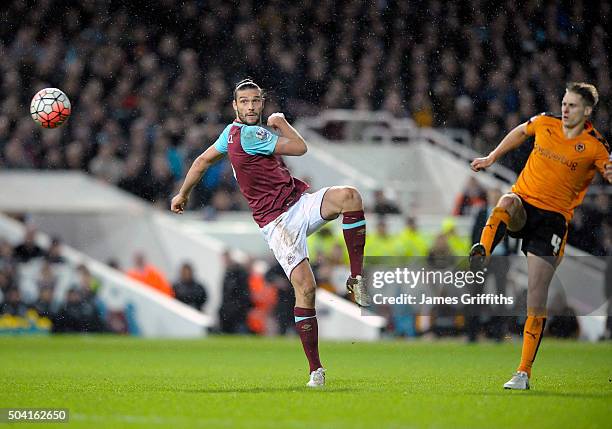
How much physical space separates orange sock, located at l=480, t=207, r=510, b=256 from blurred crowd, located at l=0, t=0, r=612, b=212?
34.8ft

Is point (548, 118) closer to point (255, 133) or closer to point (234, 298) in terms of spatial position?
point (255, 133)

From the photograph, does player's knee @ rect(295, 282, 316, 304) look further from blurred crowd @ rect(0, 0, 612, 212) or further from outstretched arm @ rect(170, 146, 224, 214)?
blurred crowd @ rect(0, 0, 612, 212)

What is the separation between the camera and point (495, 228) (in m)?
9.01

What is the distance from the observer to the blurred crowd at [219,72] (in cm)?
2078

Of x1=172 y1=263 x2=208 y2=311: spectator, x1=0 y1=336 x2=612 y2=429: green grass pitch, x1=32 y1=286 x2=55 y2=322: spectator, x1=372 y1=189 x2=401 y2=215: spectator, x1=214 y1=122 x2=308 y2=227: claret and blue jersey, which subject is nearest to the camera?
x1=0 y1=336 x2=612 y2=429: green grass pitch

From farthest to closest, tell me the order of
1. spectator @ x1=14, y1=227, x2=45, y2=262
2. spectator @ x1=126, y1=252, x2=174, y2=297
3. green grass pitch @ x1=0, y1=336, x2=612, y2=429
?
spectator @ x1=126, y1=252, x2=174, y2=297 → spectator @ x1=14, y1=227, x2=45, y2=262 → green grass pitch @ x1=0, y1=336, x2=612, y2=429

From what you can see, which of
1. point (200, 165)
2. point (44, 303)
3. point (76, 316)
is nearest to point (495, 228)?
point (200, 165)

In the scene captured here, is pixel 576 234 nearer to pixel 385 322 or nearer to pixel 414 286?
pixel 385 322

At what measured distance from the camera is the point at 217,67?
22562mm

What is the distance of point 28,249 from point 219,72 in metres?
5.45

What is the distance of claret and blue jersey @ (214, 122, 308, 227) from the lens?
9211 mm

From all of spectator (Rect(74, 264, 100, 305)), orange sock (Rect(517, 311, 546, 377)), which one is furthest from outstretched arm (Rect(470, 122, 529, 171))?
spectator (Rect(74, 264, 100, 305))

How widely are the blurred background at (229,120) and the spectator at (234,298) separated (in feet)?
0.08

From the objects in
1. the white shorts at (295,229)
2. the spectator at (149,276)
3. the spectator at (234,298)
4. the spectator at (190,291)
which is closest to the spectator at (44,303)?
the spectator at (149,276)
